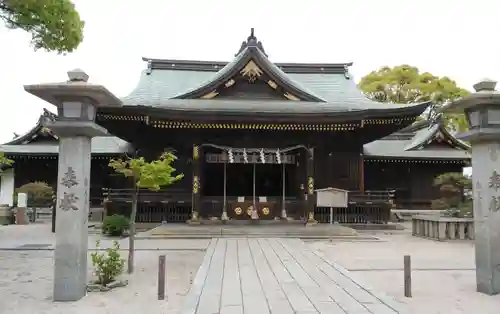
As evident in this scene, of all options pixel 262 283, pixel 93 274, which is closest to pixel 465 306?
pixel 262 283

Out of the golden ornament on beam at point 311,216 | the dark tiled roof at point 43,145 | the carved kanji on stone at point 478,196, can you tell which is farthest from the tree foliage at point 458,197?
the dark tiled roof at point 43,145

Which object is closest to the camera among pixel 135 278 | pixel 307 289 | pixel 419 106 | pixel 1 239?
pixel 307 289

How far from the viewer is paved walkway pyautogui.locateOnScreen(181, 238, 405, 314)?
5.77 metres

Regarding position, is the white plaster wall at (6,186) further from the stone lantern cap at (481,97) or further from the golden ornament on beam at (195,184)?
the stone lantern cap at (481,97)

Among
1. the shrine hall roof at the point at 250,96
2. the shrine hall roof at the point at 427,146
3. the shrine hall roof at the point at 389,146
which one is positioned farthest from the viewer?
the shrine hall roof at the point at 427,146

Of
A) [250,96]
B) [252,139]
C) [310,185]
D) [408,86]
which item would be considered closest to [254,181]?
[252,139]

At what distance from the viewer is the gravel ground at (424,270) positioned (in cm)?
655

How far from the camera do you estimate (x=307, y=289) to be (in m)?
6.89

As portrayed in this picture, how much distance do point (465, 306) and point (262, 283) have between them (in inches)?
127

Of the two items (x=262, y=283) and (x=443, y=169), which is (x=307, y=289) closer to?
(x=262, y=283)

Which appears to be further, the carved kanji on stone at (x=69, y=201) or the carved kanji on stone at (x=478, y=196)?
the carved kanji on stone at (x=478, y=196)

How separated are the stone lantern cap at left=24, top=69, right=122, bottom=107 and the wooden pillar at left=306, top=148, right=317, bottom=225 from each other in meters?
12.0

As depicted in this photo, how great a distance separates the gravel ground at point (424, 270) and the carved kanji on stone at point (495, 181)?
6.10ft

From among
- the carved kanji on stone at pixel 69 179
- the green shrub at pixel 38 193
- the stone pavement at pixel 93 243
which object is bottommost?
the stone pavement at pixel 93 243
